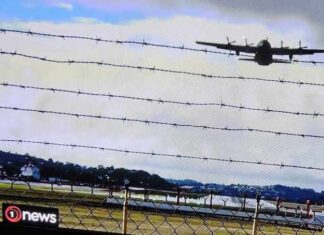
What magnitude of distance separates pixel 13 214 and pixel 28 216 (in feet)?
0.51

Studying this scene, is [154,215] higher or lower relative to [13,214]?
lower

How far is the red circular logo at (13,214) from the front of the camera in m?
4.97

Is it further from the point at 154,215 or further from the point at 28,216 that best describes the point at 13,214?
the point at 154,215

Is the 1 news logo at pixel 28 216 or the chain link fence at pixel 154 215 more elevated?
the 1 news logo at pixel 28 216

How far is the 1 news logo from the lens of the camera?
196 inches

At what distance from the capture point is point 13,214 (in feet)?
16.4

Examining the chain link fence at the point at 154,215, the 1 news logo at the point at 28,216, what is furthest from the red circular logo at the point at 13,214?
the chain link fence at the point at 154,215

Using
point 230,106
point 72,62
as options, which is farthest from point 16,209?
point 230,106

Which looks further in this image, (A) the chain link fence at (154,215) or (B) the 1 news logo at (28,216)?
(A) the chain link fence at (154,215)

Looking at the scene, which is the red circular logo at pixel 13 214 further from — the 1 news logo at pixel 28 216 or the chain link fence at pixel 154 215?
the chain link fence at pixel 154 215

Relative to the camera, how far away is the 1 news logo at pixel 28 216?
16.3 feet

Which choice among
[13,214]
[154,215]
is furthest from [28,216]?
[154,215]

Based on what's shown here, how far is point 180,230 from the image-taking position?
13.3 metres

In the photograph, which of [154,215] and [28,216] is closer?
[28,216]
